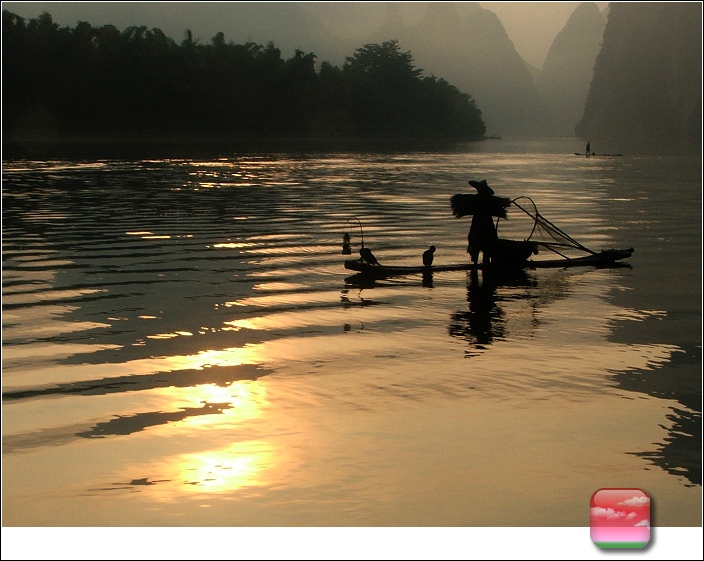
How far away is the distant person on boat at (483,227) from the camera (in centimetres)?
1472

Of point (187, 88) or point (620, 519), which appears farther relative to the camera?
point (187, 88)

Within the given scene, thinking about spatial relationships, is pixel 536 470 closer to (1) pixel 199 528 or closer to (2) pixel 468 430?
(2) pixel 468 430

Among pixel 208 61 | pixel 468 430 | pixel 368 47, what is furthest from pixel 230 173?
pixel 368 47

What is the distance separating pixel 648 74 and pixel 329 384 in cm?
17169

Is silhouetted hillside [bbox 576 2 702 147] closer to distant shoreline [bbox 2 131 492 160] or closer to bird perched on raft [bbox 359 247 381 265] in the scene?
distant shoreline [bbox 2 131 492 160]

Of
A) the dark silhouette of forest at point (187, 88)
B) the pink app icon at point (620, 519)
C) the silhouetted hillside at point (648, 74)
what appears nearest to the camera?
the pink app icon at point (620, 519)

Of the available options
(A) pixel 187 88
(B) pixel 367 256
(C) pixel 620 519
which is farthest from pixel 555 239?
(A) pixel 187 88

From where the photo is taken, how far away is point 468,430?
7824mm

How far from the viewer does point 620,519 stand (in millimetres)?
5020

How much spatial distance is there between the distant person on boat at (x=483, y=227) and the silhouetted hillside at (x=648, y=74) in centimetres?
13031

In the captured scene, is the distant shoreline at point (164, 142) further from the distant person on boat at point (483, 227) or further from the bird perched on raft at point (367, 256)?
the distant person on boat at point (483, 227)

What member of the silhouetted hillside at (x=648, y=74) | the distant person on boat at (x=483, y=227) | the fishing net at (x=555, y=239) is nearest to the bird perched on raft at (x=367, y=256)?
the distant person on boat at (x=483, y=227)

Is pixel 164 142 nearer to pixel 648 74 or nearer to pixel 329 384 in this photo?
pixel 329 384

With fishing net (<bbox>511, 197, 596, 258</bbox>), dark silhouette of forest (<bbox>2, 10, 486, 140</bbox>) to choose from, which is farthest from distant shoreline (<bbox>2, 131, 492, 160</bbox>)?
fishing net (<bbox>511, 197, 596, 258</bbox>)
